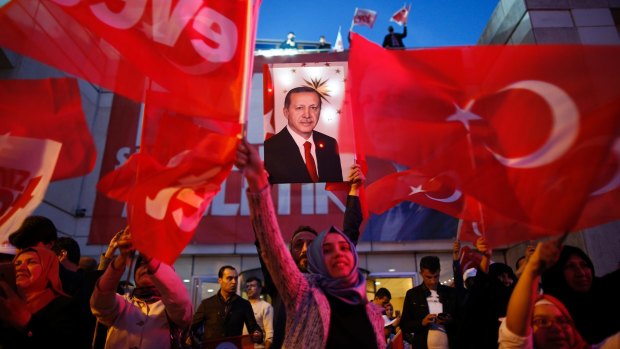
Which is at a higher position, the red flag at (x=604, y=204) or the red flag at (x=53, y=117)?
the red flag at (x=53, y=117)

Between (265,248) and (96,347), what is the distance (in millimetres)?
1775

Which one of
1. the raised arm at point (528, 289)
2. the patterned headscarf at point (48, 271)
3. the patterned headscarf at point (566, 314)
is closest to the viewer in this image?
the raised arm at point (528, 289)

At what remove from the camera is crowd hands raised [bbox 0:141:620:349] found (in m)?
2.08

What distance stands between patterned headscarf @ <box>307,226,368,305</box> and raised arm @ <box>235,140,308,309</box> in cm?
23

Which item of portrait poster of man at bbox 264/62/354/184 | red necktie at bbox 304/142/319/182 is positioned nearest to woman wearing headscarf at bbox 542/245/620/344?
portrait poster of man at bbox 264/62/354/184

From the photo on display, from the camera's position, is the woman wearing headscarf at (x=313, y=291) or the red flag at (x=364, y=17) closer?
the woman wearing headscarf at (x=313, y=291)

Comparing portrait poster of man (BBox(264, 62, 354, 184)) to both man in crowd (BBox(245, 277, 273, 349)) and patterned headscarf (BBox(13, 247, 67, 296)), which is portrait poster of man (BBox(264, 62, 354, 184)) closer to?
patterned headscarf (BBox(13, 247, 67, 296))

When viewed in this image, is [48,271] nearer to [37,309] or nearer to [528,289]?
[37,309]

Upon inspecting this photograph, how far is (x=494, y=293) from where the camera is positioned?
2.77 m

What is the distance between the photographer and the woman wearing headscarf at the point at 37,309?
8.07ft

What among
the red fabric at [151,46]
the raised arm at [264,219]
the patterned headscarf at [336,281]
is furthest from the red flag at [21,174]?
the patterned headscarf at [336,281]

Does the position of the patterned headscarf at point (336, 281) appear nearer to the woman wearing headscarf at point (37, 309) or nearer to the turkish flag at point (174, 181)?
the turkish flag at point (174, 181)

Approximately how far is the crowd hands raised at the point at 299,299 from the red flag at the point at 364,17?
13.6m

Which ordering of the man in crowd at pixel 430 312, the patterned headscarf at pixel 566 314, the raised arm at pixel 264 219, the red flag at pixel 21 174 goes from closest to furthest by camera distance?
the raised arm at pixel 264 219 < the patterned headscarf at pixel 566 314 < the red flag at pixel 21 174 < the man in crowd at pixel 430 312
